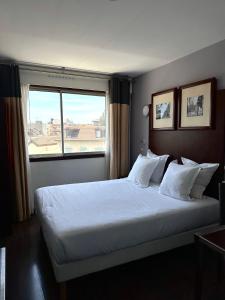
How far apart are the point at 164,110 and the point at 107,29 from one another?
155cm

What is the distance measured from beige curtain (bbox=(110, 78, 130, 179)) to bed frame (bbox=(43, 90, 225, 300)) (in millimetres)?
596

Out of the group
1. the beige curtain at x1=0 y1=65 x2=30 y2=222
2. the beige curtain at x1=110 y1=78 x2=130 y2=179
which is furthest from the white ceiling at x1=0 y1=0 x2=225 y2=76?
the beige curtain at x1=110 y1=78 x2=130 y2=179

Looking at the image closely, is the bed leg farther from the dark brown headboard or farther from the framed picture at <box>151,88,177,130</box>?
the framed picture at <box>151,88,177,130</box>

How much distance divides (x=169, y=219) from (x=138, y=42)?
202cm

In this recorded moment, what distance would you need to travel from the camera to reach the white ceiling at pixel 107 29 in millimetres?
1730

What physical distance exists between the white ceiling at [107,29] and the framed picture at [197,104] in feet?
1.59

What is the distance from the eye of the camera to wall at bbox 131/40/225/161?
246 centimetres

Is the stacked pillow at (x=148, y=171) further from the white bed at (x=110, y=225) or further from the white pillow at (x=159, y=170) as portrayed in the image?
the white bed at (x=110, y=225)

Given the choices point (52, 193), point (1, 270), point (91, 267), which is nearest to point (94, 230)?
point (91, 267)

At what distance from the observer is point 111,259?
1827 mm

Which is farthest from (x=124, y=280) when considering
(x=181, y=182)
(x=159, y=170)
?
(x=159, y=170)

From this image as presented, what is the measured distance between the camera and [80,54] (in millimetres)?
2834

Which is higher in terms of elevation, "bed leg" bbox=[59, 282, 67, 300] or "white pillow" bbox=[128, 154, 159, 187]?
"white pillow" bbox=[128, 154, 159, 187]

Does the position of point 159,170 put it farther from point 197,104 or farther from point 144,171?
point 197,104
